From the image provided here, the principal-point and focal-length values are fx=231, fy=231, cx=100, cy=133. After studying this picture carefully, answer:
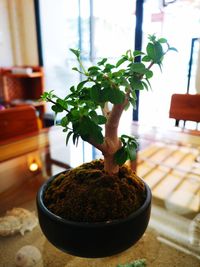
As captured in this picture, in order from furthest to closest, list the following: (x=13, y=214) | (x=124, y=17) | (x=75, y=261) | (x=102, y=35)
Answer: (x=102, y=35)
(x=124, y=17)
(x=13, y=214)
(x=75, y=261)

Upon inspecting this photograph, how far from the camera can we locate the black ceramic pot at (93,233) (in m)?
0.42

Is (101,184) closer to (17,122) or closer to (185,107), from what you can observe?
(17,122)

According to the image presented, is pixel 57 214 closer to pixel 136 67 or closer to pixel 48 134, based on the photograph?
pixel 136 67

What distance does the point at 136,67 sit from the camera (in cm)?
41

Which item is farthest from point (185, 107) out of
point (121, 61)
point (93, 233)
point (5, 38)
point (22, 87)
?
point (5, 38)

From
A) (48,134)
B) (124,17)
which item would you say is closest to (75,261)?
(48,134)

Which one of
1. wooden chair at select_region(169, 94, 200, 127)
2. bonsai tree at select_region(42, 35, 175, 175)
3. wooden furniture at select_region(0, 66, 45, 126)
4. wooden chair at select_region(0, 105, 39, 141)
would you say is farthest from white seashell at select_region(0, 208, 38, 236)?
wooden furniture at select_region(0, 66, 45, 126)

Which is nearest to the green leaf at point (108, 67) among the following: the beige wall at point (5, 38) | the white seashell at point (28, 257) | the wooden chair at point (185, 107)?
the white seashell at point (28, 257)

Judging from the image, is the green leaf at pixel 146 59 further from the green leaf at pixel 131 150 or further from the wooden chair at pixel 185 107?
the wooden chair at pixel 185 107

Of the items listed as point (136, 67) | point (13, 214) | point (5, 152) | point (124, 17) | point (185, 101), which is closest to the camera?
point (136, 67)

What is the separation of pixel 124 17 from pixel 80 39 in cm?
79

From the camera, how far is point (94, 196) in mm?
458

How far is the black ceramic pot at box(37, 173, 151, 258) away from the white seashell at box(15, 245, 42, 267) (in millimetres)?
161

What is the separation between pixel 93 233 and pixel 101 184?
98 mm
